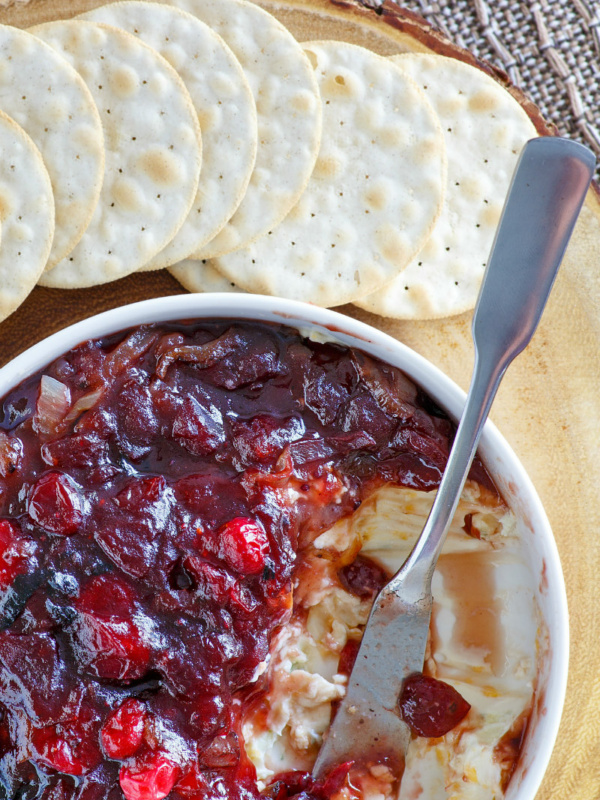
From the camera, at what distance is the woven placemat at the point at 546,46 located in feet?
12.1

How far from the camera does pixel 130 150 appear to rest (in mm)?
3186

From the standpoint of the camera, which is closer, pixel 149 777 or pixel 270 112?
pixel 149 777

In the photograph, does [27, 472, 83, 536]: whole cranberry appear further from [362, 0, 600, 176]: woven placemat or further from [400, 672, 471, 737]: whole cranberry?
[362, 0, 600, 176]: woven placemat

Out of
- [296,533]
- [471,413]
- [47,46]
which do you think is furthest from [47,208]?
[471,413]

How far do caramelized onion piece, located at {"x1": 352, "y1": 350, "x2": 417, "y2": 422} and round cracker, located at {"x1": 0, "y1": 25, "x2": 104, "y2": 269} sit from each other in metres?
1.32

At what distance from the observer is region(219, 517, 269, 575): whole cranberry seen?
8.72ft

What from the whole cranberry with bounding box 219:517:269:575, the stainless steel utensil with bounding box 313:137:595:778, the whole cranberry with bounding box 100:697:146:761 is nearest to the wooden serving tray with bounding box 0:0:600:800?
the stainless steel utensil with bounding box 313:137:595:778

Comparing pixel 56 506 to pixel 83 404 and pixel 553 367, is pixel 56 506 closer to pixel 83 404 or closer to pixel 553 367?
pixel 83 404

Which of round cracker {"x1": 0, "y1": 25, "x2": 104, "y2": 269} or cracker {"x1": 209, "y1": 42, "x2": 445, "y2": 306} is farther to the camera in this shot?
cracker {"x1": 209, "y1": 42, "x2": 445, "y2": 306}

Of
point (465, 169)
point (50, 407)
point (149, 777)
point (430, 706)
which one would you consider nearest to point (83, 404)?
point (50, 407)

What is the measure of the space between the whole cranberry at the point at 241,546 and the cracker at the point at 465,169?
1382mm

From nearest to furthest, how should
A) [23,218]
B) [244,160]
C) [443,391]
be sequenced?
[443,391]
[23,218]
[244,160]

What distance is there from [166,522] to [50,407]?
633 millimetres

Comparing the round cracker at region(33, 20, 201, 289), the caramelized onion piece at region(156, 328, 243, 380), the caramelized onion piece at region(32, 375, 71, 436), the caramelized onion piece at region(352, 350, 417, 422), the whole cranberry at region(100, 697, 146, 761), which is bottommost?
the whole cranberry at region(100, 697, 146, 761)
